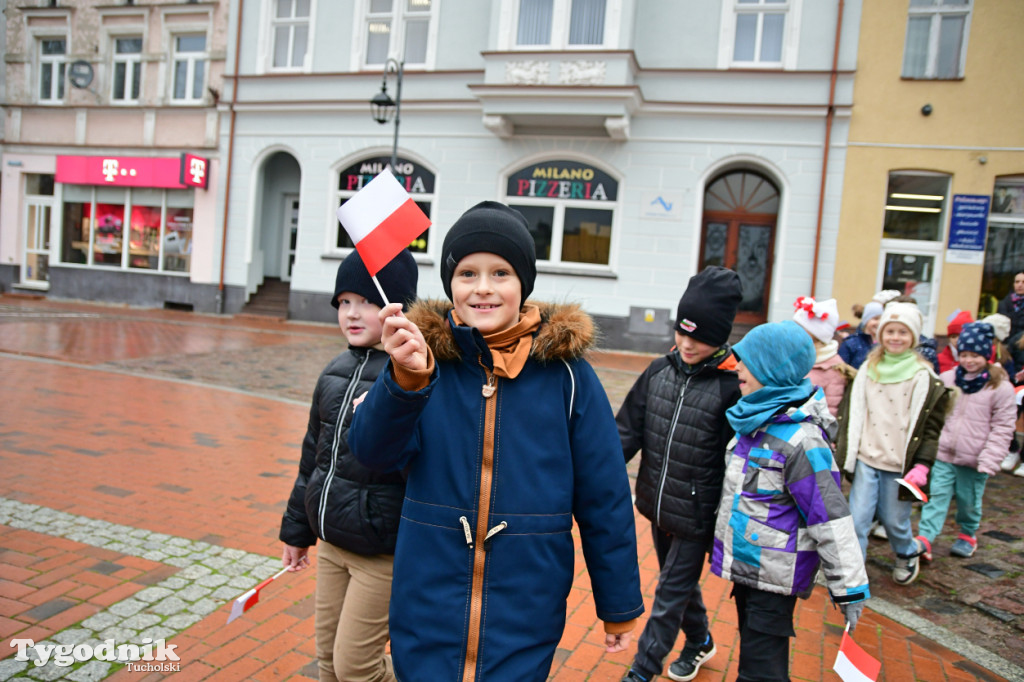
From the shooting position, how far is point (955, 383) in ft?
15.8

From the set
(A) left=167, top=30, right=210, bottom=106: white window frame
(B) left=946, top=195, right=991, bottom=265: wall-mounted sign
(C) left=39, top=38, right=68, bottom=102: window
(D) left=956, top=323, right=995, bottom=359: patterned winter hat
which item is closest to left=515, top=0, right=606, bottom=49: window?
(B) left=946, top=195, right=991, bottom=265: wall-mounted sign

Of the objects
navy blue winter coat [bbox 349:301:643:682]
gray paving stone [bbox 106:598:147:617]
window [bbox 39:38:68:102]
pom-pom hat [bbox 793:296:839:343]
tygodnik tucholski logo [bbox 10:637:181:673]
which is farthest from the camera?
window [bbox 39:38:68:102]

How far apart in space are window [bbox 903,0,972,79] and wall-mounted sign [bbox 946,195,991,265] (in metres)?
2.38

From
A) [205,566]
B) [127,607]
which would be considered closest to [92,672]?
[127,607]

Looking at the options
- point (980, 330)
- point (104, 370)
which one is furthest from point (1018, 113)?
point (104, 370)

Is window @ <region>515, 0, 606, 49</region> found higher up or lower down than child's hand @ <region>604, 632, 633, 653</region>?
higher up

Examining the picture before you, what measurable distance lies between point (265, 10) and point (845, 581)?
1855 cm

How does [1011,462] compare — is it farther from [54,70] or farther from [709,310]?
[54,70]

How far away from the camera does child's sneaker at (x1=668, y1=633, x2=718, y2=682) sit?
115 inches

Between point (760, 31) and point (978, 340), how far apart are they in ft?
36.1

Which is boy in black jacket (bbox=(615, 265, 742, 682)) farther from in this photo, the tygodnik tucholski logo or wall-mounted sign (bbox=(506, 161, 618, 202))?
wall-mounted sign (bbox=(506, 161, 618, 202))

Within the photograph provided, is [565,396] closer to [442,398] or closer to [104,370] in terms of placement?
[442,398]

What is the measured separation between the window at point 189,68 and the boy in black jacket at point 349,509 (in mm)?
18233

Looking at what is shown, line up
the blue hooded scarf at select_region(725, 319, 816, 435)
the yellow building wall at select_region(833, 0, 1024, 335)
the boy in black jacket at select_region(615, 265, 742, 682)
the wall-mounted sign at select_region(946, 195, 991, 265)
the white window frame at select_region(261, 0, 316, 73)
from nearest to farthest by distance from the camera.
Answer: the blue hooded scarf at select_region(725, 319, 816, 435) < the boy in black jacket at select_region(615, 265, 742, 682) < the yellow building wall at select_region(833, 0, 1024, 335) < the wall-mounted sign at select_region(946, 195, 991, 265) < the white window frame at select_region(261, 0, 316, 73)
